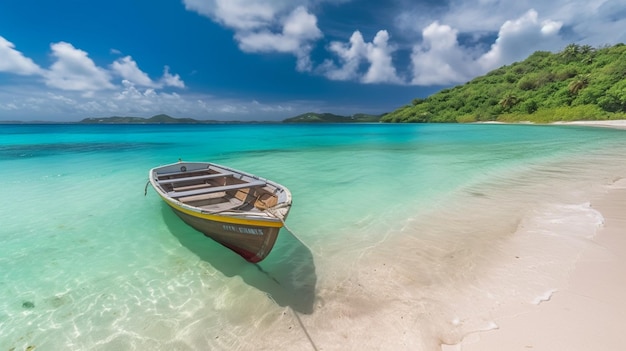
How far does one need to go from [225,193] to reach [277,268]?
11.9 feet

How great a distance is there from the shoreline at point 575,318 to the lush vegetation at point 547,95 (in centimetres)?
6372

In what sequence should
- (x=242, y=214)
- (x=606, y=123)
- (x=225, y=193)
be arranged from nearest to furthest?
(x=242, y=214), (x=225, y=193), (x=606, y=123)

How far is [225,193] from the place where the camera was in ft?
26.9

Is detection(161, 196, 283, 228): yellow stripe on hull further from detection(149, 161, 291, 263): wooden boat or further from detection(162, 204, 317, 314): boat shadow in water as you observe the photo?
detection(162, 204, 317, 314): boat shadow in water

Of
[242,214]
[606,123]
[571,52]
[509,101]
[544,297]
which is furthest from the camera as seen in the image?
[571,52]

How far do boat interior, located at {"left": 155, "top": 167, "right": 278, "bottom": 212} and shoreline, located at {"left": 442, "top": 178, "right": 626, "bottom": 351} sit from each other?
424 cm

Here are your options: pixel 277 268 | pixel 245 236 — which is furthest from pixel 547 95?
pixel 245 236

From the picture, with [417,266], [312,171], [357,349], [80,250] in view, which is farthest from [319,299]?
[312,171]

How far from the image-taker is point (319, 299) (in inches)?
171

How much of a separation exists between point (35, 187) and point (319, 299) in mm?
14506

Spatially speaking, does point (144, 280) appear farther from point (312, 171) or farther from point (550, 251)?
point (312, 171)

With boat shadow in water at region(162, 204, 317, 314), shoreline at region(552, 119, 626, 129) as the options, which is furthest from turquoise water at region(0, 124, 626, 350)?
shoreline at region(552, 119, 626, 129)

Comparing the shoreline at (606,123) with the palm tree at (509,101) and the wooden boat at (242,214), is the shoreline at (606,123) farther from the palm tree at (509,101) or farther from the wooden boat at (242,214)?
the wooden boat at (242,214)

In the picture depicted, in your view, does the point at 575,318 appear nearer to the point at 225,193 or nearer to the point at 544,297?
the point at 544,297
